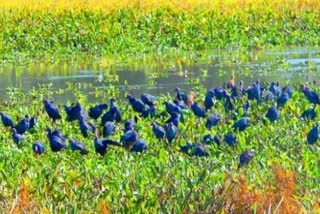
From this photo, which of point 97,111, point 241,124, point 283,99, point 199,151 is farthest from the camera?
point 283,99

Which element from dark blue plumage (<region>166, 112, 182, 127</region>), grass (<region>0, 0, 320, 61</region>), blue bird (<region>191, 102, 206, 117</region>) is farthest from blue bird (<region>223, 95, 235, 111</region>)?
grass (<region>0, 0, 320, 61</region>)

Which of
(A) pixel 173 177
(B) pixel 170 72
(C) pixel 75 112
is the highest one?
(C) pixel 75 112

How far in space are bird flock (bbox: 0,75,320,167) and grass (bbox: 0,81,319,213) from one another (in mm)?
65

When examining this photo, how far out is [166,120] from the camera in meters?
7.18

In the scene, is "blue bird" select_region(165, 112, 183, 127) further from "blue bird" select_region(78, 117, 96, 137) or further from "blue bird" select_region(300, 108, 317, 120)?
"blue bird" select_region(300, 108, 317, 120)

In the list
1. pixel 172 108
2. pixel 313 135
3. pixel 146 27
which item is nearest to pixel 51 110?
pixel 172 108

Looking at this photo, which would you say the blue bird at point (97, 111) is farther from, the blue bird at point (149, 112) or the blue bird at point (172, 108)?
the blue bird at point (172, 108)

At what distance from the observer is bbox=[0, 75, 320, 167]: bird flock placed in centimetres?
608

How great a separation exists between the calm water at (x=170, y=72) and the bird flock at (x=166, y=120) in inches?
149

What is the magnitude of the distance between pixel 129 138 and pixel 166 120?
3.53ft

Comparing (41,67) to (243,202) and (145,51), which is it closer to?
(145,51)

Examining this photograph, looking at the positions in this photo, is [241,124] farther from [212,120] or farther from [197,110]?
[197,110]

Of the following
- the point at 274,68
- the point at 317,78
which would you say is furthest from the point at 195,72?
the point at 317,78

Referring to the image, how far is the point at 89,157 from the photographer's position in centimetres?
624
